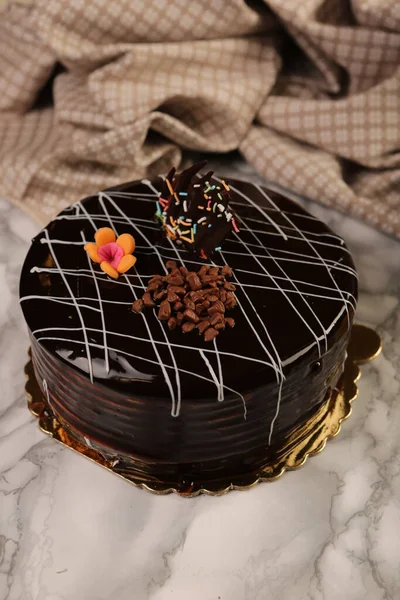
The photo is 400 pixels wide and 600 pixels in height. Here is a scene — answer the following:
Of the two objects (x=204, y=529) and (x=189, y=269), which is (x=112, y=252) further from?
(x=204, y=529)

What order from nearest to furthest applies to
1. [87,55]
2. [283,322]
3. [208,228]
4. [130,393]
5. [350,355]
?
[130,393] < [283,322] < [208,228] < [350,355] < [87,55]

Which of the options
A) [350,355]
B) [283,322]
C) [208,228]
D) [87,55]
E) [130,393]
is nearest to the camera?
[130,393]

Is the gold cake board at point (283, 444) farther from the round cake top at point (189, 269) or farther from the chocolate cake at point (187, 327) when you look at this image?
the round cake top at point (189, 269)

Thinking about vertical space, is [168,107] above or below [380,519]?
above

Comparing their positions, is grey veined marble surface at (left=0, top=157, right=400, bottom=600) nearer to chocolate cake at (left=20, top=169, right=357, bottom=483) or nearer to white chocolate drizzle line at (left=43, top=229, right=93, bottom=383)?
chocolate cake at (left=20, top=169, right=357, bottom=483)

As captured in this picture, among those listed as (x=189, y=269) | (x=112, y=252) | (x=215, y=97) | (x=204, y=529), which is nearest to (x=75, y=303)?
(x=112, y=252)

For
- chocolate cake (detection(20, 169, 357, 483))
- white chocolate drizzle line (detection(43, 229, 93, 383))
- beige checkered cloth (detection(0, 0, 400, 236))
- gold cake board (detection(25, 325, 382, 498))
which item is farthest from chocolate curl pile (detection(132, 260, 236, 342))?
beige checkered cloth (detection(0, 0, 400, 236))

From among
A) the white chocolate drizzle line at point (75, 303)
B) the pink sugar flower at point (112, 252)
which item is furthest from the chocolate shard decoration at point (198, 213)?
the white chocolate drizzle line at point (75, 303)

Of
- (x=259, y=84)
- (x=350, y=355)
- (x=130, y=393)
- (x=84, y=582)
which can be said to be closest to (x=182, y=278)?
(x=130, y=393)

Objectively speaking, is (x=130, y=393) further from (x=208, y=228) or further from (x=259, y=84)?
(x=259, y=84)
